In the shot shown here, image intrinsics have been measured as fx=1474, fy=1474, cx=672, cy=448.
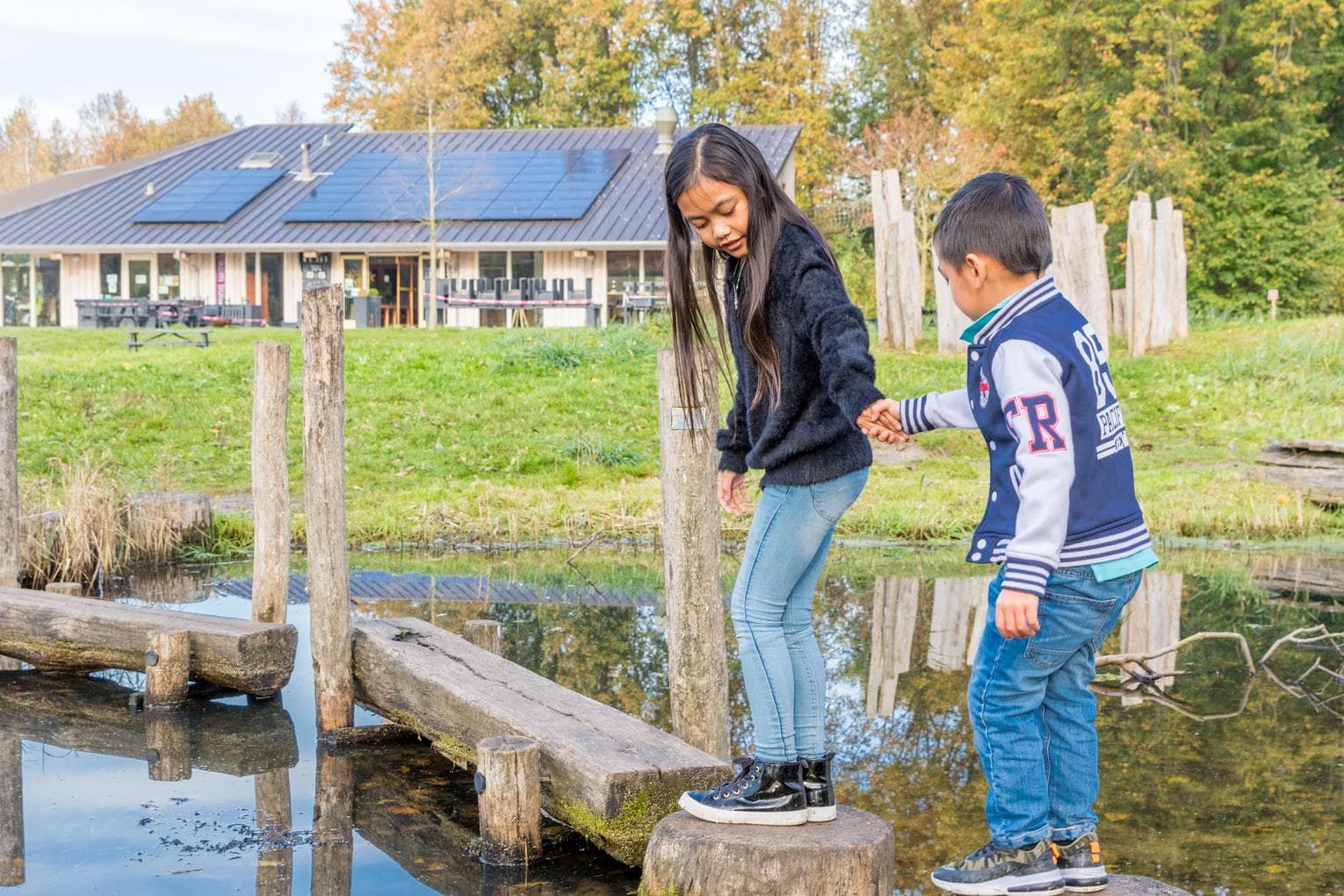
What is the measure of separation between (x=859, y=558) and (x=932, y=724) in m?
4.47

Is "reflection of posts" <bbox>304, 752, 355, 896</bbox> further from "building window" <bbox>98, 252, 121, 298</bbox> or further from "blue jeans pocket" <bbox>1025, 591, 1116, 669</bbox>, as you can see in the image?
"building window" <bbox>98, 252, 121, 298</bbox>

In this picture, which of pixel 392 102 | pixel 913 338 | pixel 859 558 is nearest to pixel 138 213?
pixel 392 102

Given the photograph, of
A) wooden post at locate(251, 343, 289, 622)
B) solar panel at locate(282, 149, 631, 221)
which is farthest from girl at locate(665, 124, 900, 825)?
solar panel at locate(282, 149, 631, 221)

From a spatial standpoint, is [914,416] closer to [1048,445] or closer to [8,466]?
[1048,445]

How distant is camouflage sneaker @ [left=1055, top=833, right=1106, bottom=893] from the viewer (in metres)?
3.53

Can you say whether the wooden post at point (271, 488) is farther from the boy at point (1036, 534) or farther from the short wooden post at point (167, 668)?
the boy at point (1036, 534)

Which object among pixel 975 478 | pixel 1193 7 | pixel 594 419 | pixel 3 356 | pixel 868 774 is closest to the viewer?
pixel 868 774

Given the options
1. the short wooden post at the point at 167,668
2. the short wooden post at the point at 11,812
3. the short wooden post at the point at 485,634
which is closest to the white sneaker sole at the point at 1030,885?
the short wooden post at the point at 11,812

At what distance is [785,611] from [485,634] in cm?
297

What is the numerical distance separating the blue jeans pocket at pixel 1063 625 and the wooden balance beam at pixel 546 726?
1.54 metres

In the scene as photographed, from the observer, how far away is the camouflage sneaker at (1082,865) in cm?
353

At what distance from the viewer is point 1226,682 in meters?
7.55

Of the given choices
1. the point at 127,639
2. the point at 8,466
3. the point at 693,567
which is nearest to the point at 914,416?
the point at 693,567

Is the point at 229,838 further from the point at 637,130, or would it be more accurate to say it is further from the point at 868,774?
the point at 637,130
